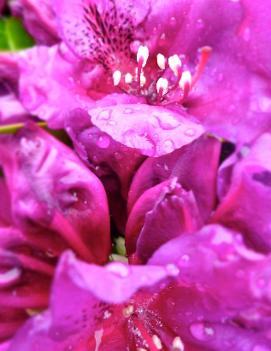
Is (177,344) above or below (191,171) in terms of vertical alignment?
below

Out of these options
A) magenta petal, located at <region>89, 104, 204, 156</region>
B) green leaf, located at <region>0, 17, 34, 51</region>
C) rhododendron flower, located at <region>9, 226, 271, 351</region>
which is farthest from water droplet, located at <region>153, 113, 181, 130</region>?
green leaf, located at <region>0, 17, 34, 51</region>

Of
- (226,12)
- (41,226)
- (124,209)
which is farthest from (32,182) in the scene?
(226,12)

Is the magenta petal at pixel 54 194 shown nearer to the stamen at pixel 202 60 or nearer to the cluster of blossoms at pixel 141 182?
the cluster of blossoms at pixel 141 182

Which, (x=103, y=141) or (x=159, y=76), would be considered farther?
(x=159, y=76)

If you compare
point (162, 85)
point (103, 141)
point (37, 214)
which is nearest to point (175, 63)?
point (162, 85)

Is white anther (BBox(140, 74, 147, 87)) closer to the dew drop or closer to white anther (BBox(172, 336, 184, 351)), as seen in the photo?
the dew drop

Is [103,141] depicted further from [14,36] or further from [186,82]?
[14,36]

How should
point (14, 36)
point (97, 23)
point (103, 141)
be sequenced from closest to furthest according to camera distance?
point (103, 141) < point (97, 23) < point (14, 36)
